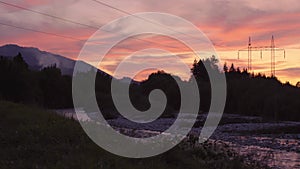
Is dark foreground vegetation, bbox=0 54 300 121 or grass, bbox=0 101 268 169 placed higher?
dark foreground vegetation, bbox=0 54 300 121

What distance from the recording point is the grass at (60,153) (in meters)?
12.3

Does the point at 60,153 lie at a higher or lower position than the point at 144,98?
lower

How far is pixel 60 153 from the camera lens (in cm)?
1351

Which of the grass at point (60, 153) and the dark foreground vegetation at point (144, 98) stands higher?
the dark foreground vegetation at point (144, 98)

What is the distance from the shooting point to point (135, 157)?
1396 cm

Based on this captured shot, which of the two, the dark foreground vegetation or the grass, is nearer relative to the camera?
the grass

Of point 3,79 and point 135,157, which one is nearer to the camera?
point 135,157

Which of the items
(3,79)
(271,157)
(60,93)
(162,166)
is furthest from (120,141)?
(60,93)

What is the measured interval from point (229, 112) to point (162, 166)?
88769mm

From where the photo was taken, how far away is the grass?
1231 cm

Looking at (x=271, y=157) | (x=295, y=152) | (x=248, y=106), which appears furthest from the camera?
(x=248, y=106)

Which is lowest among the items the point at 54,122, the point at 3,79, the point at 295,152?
the point at 295,152

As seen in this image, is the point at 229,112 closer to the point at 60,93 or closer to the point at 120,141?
the point at 60,93

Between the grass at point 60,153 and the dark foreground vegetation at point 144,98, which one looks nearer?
the grass at point 60,153
